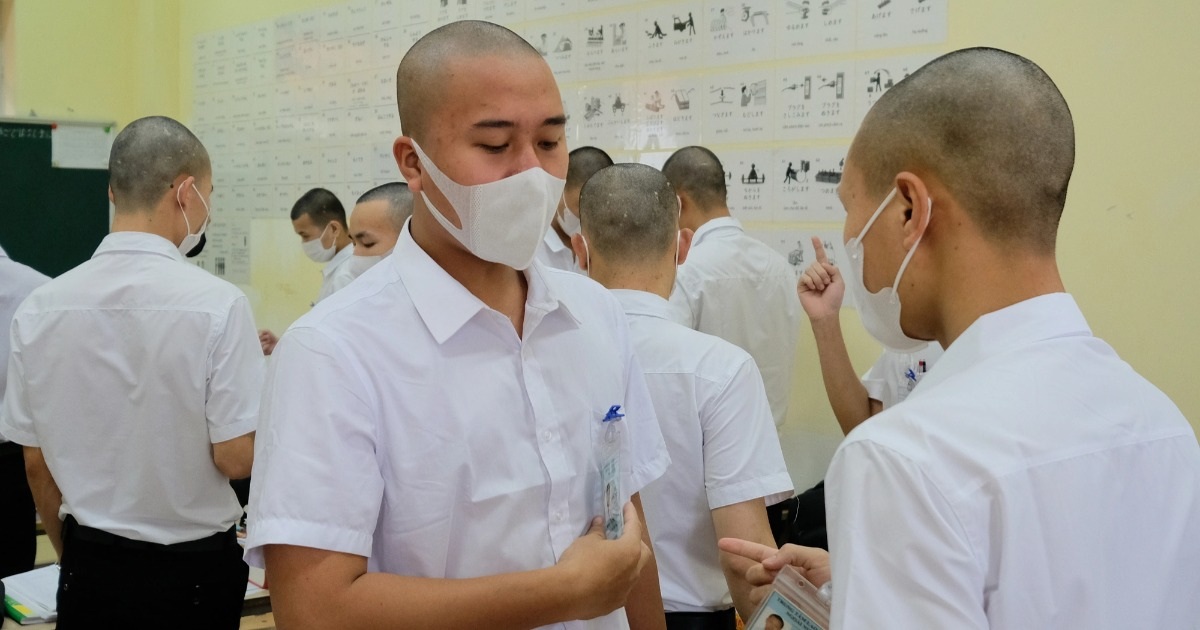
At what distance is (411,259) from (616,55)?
321 centimetres

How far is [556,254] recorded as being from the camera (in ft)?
13.2

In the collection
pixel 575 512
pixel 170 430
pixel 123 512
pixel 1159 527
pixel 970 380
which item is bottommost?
pixel 123 512

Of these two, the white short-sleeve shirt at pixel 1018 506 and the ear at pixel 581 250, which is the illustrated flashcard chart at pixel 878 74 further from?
the white short-sleeve shirt at pixel 1018 506

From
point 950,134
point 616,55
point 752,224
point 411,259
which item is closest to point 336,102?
point 616,55

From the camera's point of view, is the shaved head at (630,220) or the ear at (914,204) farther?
the shaved head at (630,220)

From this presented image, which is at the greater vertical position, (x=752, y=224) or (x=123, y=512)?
(x=752, y=224)

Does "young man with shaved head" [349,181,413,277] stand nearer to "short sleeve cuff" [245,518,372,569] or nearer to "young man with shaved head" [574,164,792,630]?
"young man with shaved head" [574,164,792,630]

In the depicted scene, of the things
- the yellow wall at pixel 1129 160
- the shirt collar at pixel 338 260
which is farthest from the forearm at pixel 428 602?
the shirt collar at pixel 338 260

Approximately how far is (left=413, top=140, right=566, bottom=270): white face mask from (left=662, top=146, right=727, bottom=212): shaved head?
2.45 metres

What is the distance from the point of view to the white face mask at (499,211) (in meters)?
1.37

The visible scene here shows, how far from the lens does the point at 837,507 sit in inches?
40.6

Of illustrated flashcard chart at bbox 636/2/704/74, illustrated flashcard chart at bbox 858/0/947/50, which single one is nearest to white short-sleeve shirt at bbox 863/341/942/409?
illustrated flashcard chart at bbox 858/0/947/50

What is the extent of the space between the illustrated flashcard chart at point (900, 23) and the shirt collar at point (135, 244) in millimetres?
2393

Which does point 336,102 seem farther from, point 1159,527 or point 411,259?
point 1159,527
